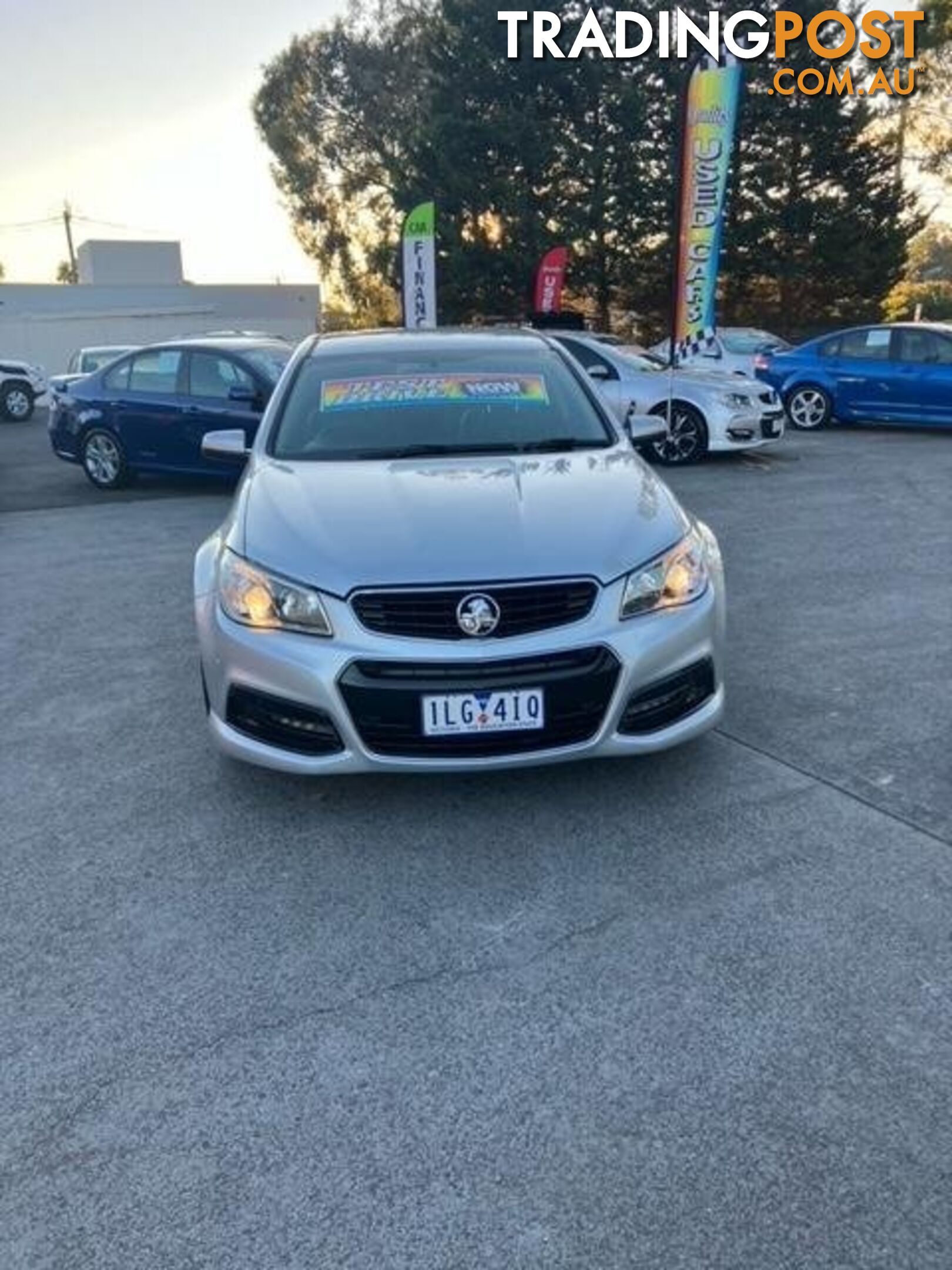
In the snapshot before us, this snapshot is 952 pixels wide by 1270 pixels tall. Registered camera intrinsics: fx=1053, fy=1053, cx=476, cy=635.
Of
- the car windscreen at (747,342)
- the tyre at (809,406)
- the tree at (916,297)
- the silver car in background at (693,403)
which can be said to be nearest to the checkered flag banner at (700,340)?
the tyre at (809,406)

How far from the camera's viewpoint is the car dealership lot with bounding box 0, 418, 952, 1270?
1968 millimetres

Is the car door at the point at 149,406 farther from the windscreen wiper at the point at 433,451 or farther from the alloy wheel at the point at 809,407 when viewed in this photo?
the alloy wheel at the point at 809,407

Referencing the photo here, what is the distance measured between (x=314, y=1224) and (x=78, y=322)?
36.8 m

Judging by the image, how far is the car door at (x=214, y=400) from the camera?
976 cm

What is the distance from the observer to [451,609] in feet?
10.3

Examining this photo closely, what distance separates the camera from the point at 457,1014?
2.53 m

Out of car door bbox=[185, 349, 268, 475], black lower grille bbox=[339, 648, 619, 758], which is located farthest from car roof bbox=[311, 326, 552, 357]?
car door bbox=[185, 349, 268, 475]

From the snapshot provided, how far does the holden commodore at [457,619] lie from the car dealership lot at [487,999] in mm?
335

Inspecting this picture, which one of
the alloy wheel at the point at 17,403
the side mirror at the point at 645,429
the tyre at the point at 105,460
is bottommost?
the alloy wheel at the point at 17,403

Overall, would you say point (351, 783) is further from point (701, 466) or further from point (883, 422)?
point (883, 422)

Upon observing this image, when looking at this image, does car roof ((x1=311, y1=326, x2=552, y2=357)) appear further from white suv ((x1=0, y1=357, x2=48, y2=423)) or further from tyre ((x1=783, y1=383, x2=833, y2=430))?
white suv ((x1=0, y1=357, x2=48, y2=423))

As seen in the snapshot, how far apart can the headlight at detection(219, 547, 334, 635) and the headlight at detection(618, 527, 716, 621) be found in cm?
94

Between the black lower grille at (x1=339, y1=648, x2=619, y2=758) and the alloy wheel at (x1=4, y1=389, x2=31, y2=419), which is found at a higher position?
the black lower grille at (x1=339, y1=648, x2=619, y2=758)

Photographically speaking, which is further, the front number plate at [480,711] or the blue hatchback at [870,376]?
the blue hatchback at [870,376]
